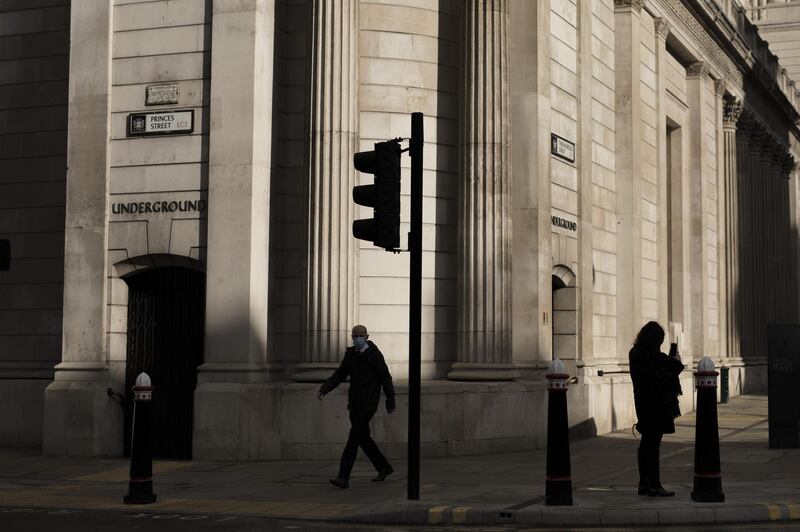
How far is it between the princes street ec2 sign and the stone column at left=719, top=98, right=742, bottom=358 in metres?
24.7

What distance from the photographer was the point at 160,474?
17391 millimetres

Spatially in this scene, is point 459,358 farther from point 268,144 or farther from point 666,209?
point 666,209

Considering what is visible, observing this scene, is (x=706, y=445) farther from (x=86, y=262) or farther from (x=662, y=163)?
(x=662, y=163)

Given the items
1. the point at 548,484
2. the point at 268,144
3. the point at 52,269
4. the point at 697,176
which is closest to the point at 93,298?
the point at 52,269

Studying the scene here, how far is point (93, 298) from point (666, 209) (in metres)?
19.5

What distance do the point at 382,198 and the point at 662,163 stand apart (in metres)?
21.0

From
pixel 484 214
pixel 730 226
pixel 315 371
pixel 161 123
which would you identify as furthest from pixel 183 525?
pixel 730 226

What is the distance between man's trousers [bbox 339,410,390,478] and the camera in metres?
15.3

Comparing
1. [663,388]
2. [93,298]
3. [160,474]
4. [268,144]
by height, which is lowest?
[160,474]

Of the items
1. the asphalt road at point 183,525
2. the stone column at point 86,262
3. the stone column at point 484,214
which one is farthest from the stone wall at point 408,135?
the asphalt road at point 183,525

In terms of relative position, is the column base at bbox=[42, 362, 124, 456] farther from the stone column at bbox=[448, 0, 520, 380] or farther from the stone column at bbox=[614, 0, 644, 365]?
the stone column at bbox=[614, 0, 644, 365]

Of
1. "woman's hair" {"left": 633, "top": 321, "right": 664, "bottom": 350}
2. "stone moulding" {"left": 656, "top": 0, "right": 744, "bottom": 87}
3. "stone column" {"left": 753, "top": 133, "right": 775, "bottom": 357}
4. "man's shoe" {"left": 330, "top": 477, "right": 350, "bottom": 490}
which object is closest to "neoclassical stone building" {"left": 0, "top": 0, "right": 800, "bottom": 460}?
"man's shoe" {"left": 330, "top": 477, "right": 350, "bottom": 490}

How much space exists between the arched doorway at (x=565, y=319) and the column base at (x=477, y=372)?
441cm

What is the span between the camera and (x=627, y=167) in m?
29.2
